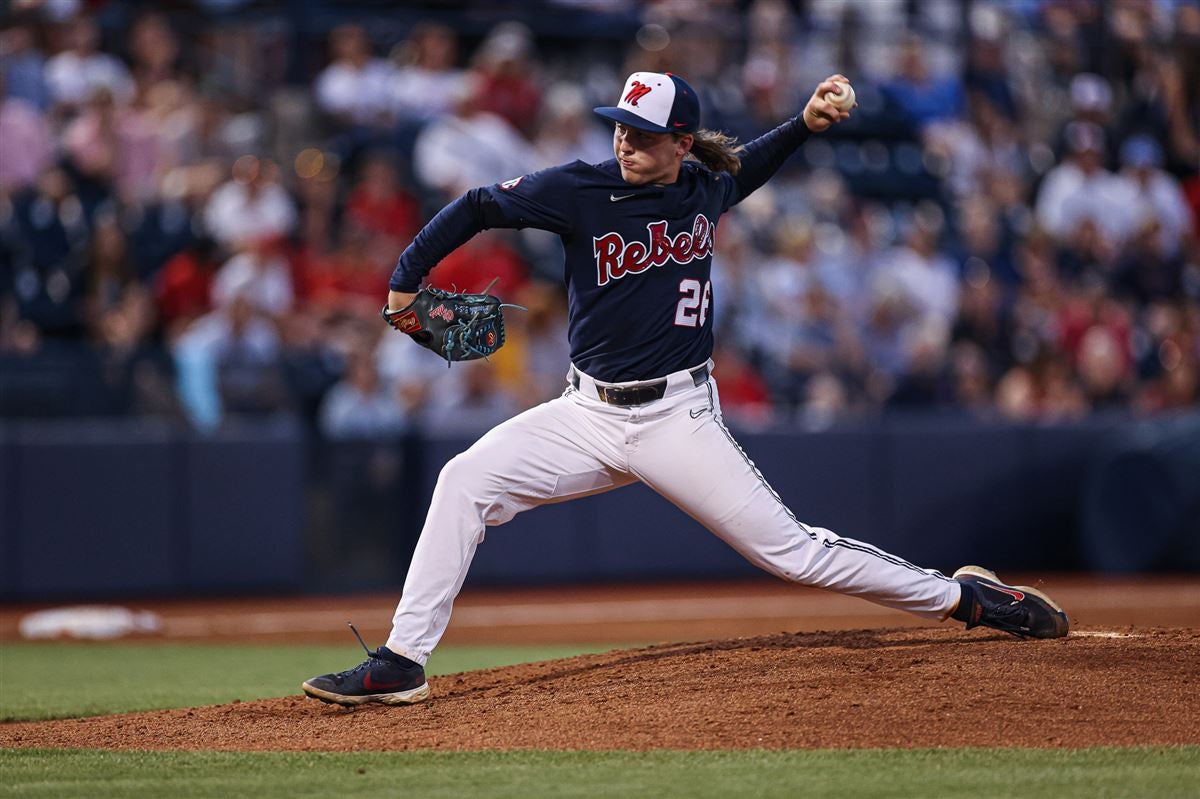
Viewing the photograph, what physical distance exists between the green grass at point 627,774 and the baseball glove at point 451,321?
1.40m

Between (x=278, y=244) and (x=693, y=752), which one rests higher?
(x=278, y=244)

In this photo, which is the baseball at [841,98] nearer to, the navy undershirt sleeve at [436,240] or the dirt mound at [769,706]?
the navy undershirt sleeve at [436,240]

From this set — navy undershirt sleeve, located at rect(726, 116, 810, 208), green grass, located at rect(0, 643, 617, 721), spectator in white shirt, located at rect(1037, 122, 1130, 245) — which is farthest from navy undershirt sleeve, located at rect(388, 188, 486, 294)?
spectator in white shirt, located at rect(1037, 122, 1130, 245)

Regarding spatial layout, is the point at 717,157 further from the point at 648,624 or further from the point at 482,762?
the point at 648,624

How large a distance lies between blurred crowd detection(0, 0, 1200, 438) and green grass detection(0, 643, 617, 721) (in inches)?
103

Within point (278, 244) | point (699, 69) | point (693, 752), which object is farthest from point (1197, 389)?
point (693, 752)

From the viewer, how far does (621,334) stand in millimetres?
5305

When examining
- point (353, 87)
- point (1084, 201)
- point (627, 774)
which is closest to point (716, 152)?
point (627, 774)

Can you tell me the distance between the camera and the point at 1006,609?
226 inches

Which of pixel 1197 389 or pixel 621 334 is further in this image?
pixel 1197 389

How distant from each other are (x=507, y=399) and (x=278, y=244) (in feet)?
6.58

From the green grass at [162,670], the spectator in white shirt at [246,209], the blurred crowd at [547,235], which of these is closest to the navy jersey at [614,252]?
the green grass at [162,670]

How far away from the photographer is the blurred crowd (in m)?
11.2

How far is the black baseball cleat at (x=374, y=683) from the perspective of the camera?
5258 millimetres
